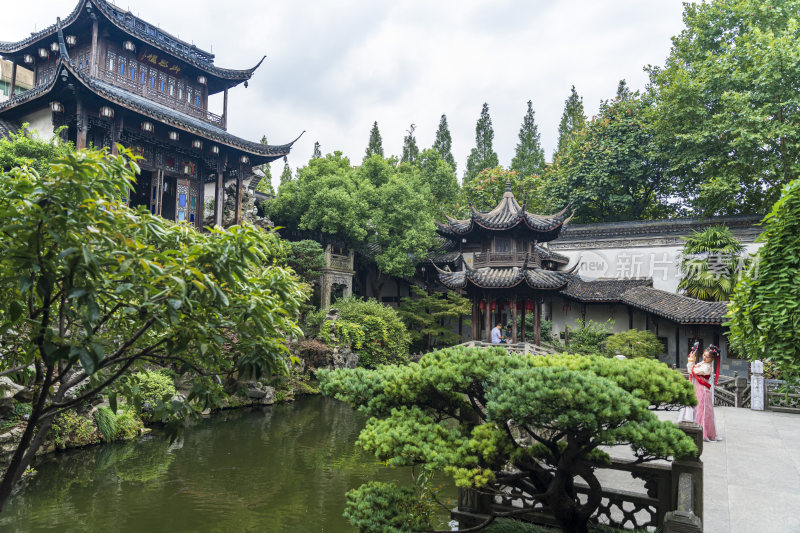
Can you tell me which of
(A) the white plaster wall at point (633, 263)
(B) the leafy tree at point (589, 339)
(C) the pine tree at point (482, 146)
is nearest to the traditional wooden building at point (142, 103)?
(B) the leafy tree at point (589, 339)

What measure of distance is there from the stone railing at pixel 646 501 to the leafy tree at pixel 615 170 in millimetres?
20307

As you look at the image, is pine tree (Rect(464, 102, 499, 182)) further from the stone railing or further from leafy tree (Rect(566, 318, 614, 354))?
the stone railing

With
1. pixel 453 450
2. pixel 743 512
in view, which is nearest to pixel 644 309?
pixel 743 512

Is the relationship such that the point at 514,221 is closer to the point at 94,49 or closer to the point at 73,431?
the point at 73,431

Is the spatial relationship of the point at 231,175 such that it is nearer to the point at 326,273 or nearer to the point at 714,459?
the point at 326,273

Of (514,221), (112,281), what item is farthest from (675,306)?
(112,281)

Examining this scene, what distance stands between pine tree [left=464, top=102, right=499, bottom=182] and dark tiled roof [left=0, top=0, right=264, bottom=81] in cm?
1917

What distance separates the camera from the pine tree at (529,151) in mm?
36156

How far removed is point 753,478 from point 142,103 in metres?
19.3

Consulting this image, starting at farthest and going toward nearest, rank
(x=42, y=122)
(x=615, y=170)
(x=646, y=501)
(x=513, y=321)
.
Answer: (x=615, y=170) → (x=42, y=122) → (x=513, y=321) → (x=646, y=501)

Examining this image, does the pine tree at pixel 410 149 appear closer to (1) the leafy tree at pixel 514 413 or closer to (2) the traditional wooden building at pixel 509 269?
(2) the traditional wooden building at pixel 509 269

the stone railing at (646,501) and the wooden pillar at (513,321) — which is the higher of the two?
the wooden pillar at (513,321)

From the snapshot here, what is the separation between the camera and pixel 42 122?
16.2 meters

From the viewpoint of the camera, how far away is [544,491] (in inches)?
192
